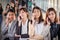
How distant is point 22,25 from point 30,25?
77mm

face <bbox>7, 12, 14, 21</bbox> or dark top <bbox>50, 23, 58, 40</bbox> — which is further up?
face <bbox>7, 12, 14, 21</bbox>

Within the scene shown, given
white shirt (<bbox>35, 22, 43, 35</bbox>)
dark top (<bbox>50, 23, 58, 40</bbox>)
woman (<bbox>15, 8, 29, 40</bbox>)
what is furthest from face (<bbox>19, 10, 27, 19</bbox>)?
dark top (<bbox>50, 23, 58, 40</bbox>)

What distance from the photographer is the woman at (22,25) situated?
1.36 metres

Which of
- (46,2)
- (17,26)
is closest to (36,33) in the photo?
(17,26)

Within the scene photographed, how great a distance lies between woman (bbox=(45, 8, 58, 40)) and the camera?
→ 1.33 meters

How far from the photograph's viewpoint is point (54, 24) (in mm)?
1336

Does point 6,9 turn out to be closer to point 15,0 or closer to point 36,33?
point 15,0

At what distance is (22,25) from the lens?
1372 millimetres

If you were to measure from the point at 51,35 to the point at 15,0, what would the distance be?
Answer: 477 mm

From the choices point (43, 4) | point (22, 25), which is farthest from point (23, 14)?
point (43, 4)

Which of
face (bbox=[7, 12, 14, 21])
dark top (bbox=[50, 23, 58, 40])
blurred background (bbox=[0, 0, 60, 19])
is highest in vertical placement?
blurred background (bbox=[0, 0, 60, 19])

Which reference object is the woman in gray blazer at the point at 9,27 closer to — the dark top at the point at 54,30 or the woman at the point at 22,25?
the woman at the point at 22,25

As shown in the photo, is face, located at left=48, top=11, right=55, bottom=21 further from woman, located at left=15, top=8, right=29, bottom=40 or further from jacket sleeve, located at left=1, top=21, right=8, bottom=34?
jacket sleeve, located at left=1, top=21, right=8, bottom=34

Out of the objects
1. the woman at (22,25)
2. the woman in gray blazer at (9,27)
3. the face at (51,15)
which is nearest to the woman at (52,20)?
the face at (51,15)
